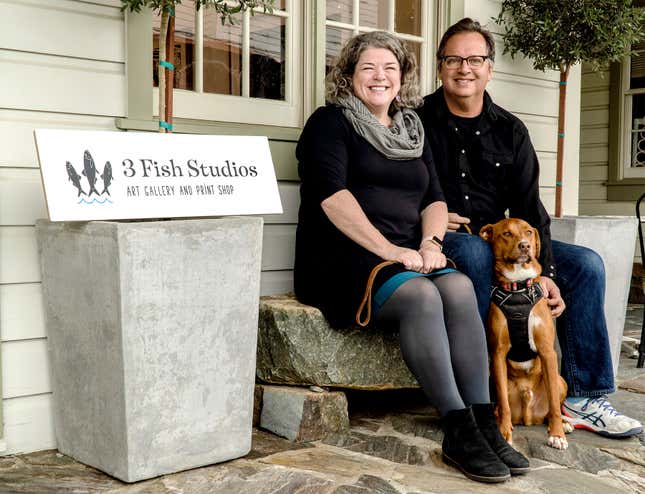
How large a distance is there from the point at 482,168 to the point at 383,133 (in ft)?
1.85

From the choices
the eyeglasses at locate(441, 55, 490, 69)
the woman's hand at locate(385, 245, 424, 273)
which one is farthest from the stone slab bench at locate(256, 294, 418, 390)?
the eyeglasses at locate(441, 55, 490, 69)

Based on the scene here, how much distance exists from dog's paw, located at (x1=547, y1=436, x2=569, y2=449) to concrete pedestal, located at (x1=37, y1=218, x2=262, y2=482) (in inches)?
41.1

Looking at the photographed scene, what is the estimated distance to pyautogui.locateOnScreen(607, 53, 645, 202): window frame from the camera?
7.07m

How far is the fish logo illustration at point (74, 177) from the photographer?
2143mm

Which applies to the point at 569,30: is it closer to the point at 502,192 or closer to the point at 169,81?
the point at 502,192

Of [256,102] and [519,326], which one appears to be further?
[256,102]

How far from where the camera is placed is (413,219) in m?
2.87

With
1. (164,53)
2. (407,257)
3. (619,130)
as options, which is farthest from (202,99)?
(619,130)

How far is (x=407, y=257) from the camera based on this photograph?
2.62 meters

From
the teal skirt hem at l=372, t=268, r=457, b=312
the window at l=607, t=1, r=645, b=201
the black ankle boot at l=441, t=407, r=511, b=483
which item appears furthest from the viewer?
the window at l=607, t=1, r=645, b=201

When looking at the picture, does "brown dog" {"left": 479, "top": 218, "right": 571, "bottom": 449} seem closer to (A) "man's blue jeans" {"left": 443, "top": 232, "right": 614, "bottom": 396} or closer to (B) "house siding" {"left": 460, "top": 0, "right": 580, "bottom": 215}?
(A) "man's blue jeans" {"left": 443, "top": 232, "right": 614, "bottom": 396}

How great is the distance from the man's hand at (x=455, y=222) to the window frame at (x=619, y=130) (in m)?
4.46

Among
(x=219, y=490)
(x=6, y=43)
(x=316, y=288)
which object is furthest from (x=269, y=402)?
(x=6, y=43)

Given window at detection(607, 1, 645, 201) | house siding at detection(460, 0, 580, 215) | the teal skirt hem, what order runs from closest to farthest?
the teal skirt hem
house siding at detection(460, 0, 580, 215)
window at detection(607, 1, 645, 201)
